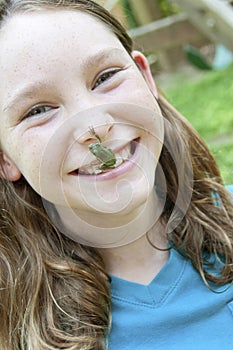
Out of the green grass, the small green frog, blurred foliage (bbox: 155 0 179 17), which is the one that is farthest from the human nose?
blurred foliage (bbox: 155 0 179 17)

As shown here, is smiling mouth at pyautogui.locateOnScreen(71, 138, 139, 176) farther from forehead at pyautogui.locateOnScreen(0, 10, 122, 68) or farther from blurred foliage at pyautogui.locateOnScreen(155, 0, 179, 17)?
blurred foliage at pyautogui.locateOnScreen(155, 0, 179, 17)

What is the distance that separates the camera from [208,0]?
7.75 ft

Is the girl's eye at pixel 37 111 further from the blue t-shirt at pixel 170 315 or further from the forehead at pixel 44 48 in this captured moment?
the blue t-shirt at pixel 170 315

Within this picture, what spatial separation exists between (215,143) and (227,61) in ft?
3.39

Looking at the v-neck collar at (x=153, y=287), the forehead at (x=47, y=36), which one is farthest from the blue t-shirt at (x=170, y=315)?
the forehead at (x=47, y=36)

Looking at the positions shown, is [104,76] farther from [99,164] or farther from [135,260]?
[135,260]

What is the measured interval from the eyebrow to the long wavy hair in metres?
0.09

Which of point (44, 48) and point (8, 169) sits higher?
point (44, 48)

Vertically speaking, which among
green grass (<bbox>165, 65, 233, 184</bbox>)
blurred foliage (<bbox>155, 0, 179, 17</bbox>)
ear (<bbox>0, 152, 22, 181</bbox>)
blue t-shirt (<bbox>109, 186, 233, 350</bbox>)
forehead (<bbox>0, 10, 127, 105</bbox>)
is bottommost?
blurred foliage (<bbox>155, 0, 179, 17</bbox>)

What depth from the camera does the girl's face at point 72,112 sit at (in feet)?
2.72

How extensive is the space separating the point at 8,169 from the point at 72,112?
0.58 feet

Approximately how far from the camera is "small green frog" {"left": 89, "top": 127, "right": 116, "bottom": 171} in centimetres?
80

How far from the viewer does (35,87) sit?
83 centimetres

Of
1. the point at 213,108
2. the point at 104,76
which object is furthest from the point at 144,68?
the point at 213,108
